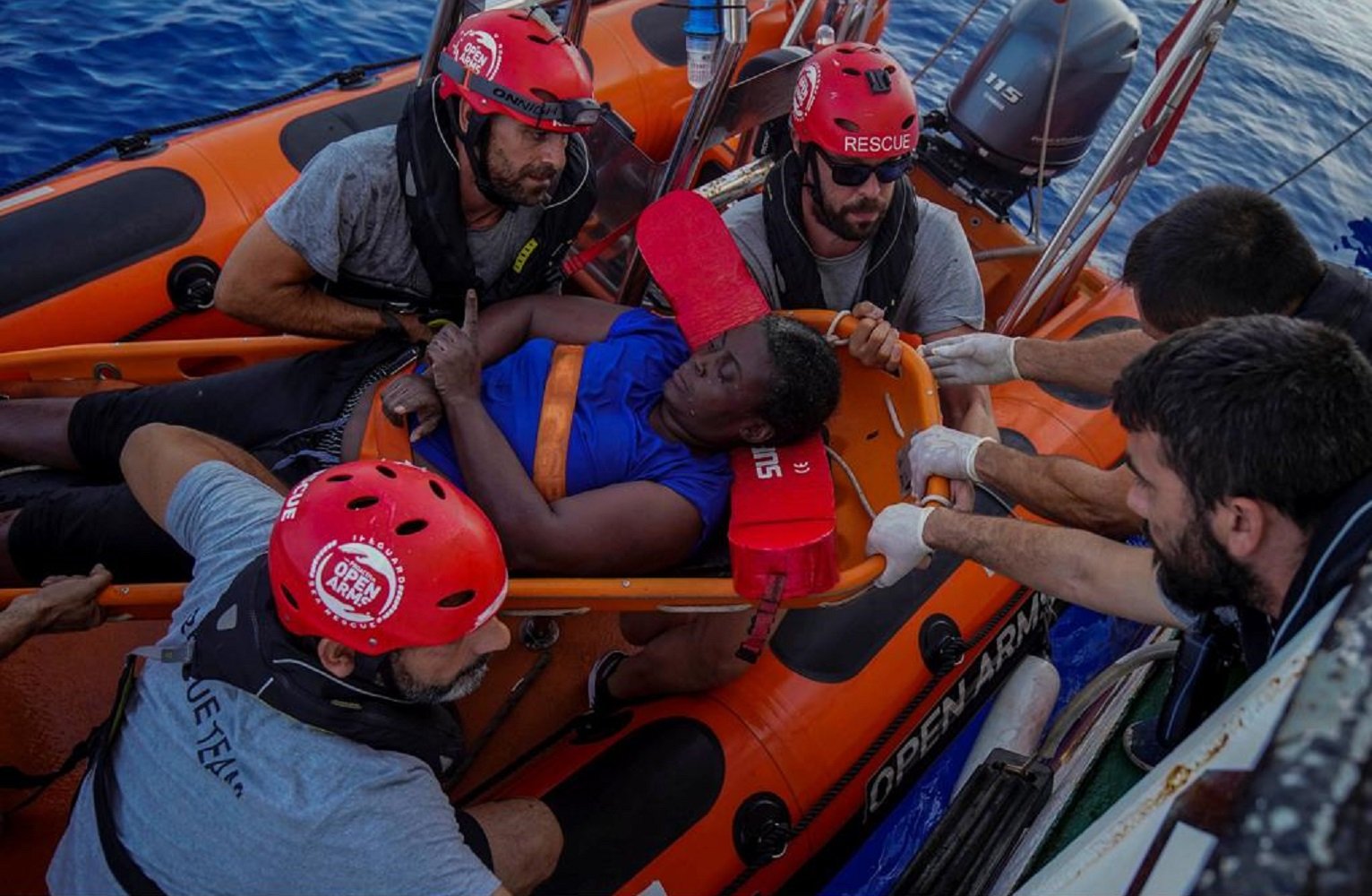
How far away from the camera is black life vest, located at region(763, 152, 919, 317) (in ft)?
10.5

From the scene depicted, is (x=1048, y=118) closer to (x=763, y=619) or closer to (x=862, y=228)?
(x=862, y=228)

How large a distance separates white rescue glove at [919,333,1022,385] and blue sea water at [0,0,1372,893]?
123 cm

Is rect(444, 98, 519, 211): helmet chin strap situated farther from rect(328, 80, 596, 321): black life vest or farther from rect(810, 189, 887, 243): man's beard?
rect(810, 189, 887, 243): man's beard

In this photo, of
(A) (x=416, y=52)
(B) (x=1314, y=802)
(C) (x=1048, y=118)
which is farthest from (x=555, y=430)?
(A) (x=416, y=52)

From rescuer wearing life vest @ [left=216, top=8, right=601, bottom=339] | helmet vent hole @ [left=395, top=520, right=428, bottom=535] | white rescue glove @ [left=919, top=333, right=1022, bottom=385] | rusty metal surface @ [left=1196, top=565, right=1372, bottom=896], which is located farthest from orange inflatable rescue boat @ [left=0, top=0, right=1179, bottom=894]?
rusty metal surface @ [left=1196, top=565, right=1372, bottom=896]

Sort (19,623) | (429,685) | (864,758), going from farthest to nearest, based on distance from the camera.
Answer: (864,758)
(19,623)
(429,685)

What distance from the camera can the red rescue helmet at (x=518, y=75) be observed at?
275 cm

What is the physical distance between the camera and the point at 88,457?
9.70 feet

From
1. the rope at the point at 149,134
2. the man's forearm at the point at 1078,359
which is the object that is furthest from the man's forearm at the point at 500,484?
the rope at the point at 149,134

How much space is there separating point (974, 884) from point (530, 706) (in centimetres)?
122

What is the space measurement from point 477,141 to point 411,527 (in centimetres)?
133

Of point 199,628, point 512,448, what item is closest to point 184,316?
point 512,448

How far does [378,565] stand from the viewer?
5.96 ft

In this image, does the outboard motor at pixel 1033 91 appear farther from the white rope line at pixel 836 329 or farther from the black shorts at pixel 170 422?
the black shorts at pixel 170 422
